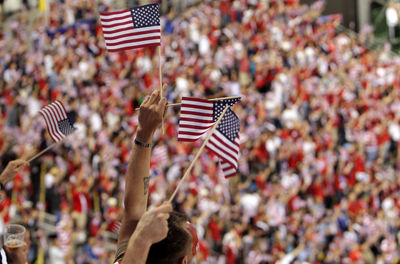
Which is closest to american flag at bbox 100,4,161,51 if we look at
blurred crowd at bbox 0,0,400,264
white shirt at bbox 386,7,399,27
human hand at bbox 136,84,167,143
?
human hand at bbox 136,84,167,143

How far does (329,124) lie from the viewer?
16.0m

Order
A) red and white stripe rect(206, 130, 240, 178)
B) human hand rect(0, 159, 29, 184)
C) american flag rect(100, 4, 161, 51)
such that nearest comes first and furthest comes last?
human hand rect(0, 159, 29, 184) → american flag rect(100, 4, 161, 51) → red and white stripe rect(206, 130, 240, 178)

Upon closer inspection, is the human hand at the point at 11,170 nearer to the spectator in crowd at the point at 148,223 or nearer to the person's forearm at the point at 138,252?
the spectator in crowd at the point at 148,223

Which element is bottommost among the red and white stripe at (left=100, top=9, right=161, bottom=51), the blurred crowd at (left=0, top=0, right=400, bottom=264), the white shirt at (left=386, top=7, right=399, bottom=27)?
the blurred crowd at (left=0, top=0, right=400, bottom=264)

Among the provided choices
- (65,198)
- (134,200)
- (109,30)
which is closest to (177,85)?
(65,198)

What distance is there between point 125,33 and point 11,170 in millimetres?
996

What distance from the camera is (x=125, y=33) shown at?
12.7ft

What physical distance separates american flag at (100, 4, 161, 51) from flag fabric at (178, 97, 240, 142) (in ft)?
1.25

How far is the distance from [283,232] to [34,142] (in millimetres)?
4929

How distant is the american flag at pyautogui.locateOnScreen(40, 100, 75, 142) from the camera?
381cm

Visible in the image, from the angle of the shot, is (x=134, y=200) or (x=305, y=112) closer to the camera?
(x=134, y=200)

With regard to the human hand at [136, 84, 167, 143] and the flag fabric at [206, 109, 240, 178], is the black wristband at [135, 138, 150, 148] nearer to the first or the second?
the human hand at [136, 84, 167, 143]

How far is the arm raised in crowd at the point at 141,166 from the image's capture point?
2.82m

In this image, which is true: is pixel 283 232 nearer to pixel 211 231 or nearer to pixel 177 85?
pixel 211 231
